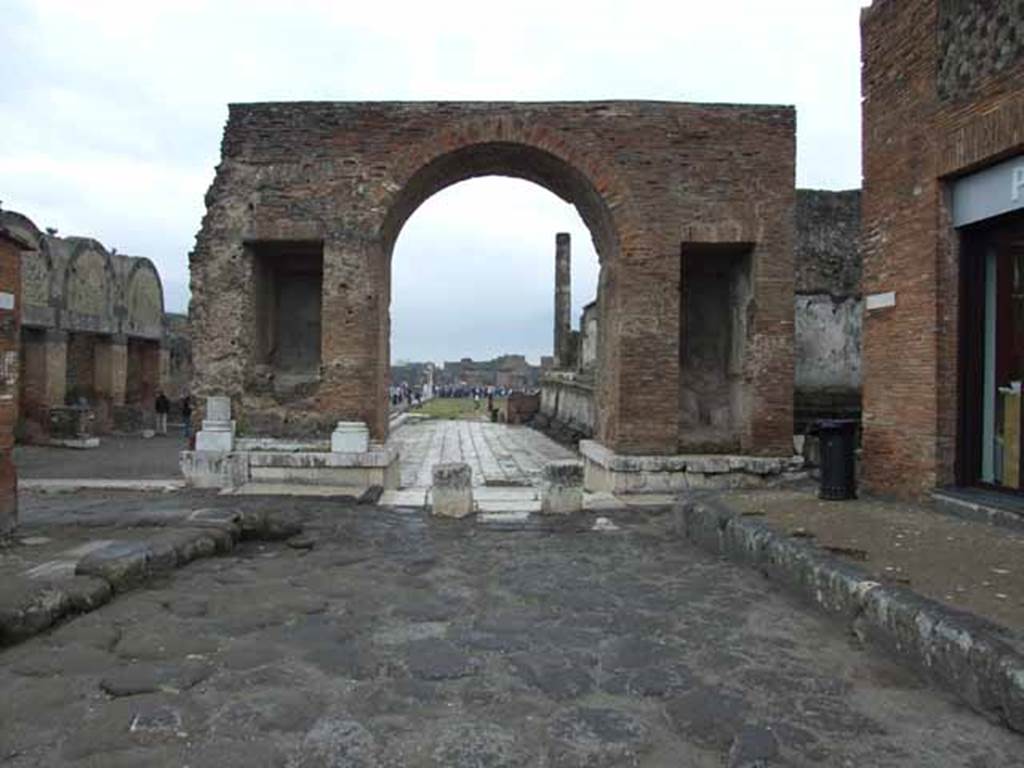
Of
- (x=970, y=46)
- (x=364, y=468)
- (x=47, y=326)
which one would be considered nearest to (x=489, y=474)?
(x=364, y=468)

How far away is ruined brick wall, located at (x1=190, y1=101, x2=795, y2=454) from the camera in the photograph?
9688mm

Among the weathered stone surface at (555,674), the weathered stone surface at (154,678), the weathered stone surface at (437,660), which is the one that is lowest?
the weathered stone surface at (437,660)

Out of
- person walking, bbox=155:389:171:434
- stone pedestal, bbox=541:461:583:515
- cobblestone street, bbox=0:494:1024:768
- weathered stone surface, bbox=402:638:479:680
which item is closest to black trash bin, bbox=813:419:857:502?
cobblestone street, bbox=0:494:1024:768

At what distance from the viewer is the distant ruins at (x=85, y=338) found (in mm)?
17703

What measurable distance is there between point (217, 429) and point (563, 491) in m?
4.70

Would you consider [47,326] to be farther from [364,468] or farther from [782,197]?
[782,197]

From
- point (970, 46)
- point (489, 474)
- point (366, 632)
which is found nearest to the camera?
point (366, 632)

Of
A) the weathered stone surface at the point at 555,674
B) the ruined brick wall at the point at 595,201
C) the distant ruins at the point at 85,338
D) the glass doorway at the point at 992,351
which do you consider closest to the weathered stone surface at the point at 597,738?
the weathered stone surface at the point at 555,674

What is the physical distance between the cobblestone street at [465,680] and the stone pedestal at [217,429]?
4.23 meters

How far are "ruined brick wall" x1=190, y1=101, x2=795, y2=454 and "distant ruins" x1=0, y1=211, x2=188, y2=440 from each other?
29.2ft

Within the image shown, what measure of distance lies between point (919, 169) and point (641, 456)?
447cm

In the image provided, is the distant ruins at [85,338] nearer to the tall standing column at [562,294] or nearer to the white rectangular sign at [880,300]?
the tall standing column at [562,294]

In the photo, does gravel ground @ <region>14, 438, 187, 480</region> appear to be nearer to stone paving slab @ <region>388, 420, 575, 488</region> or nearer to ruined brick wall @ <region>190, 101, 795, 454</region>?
stone paving slab @ <region>388, 420, 575, 488</region>

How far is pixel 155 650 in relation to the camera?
13.3ft
